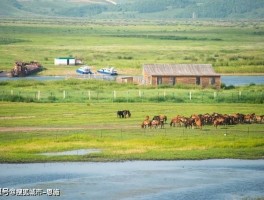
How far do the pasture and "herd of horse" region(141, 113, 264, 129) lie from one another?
18.0 inches

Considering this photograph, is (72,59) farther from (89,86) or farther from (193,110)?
(193,110)

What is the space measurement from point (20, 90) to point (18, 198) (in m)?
40.5

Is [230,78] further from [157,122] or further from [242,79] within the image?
[157,122]

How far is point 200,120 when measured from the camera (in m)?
51.6

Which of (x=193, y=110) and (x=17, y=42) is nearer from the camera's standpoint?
(x=193, y=110)

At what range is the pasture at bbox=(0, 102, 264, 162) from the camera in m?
43.8

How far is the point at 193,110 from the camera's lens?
6041cm

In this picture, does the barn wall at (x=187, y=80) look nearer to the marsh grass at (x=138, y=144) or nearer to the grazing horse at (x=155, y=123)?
the grazing horse at (x=155, y=123)

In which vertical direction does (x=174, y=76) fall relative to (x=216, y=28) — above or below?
below

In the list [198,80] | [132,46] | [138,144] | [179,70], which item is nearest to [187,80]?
[198,80]

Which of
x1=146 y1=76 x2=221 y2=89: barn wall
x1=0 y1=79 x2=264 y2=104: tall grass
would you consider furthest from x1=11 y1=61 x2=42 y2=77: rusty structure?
x1=146 y1=76 x2=221 y2=89: barn wall

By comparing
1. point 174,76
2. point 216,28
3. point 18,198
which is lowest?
point 18,198

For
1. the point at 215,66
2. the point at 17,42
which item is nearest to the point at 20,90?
the point at 215,66

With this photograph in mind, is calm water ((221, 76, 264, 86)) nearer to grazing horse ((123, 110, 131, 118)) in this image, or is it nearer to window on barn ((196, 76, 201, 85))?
window on barn ((196, 76, 201, 85))
